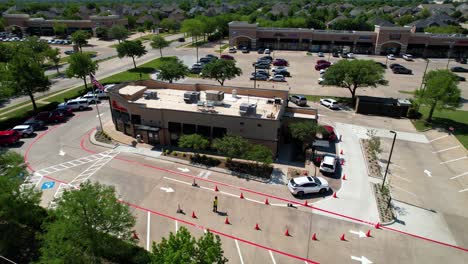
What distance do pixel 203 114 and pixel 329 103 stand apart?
25.0 meters

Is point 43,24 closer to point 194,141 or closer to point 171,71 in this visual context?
point 171,71

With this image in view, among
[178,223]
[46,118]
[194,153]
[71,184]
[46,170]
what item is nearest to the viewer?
[178,223]

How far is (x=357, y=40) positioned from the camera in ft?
290

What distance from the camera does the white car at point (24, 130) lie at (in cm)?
3884

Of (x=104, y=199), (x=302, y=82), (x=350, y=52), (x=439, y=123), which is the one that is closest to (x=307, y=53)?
(x=350, y=52)

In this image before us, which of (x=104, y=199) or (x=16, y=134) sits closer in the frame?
(x=104, y=199)

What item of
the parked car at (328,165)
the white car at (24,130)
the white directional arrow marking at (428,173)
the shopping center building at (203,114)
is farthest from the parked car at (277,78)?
the white car at (24,130)

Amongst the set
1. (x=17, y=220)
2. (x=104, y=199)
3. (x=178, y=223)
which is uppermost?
(x=104, y=199)

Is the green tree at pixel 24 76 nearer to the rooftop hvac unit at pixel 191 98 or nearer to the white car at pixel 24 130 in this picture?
the white car at pixel 24 130

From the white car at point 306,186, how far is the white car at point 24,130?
34.2 metres

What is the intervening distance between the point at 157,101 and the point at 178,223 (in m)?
19.6

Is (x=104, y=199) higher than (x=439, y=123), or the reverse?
(x=104, y=199)

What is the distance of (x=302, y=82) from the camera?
210 ft

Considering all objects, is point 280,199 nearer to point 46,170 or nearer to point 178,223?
point 178,223
